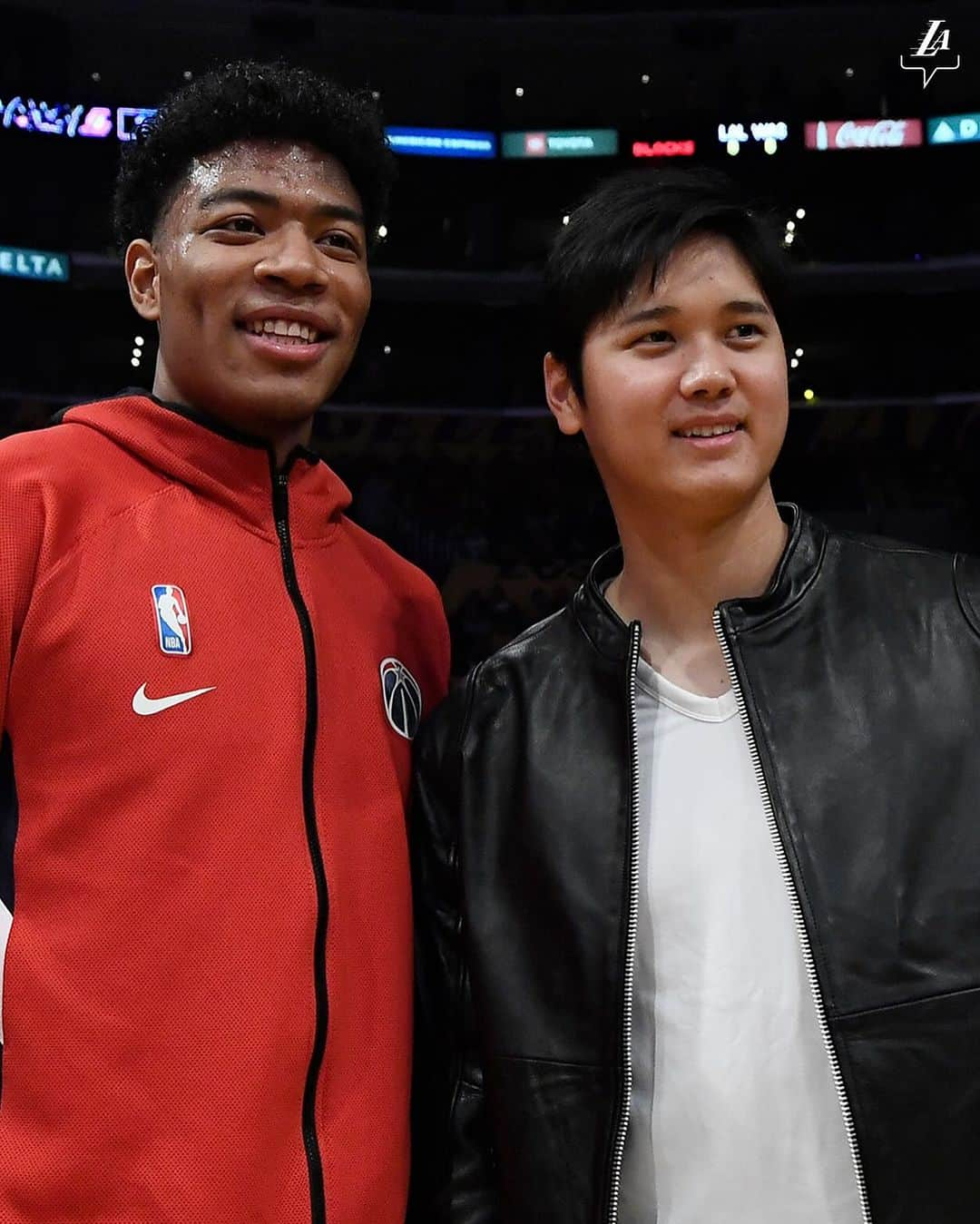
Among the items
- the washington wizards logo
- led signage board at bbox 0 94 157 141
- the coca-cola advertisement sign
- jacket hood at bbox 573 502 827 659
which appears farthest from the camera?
the coca-cola advertisement sign

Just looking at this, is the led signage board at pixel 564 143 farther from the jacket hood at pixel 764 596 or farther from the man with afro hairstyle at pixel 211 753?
the jacket hood at pixel 764 596

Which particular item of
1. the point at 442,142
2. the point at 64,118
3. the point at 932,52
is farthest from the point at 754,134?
the point at 64,118

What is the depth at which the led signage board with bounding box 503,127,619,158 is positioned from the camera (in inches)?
562

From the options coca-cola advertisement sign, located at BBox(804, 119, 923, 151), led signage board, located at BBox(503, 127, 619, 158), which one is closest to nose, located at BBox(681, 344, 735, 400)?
led signage board, located at BBox(503, 127, 619, 158)

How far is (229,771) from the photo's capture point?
168 centimetres

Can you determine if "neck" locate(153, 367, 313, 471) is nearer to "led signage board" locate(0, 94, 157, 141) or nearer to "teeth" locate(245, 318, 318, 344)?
"teeth" locate(245, 318, 318, 344)

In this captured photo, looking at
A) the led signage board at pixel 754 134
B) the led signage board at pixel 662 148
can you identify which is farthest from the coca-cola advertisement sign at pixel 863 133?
the led signage board at pixel 662 148

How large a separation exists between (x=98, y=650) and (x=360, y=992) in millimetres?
552

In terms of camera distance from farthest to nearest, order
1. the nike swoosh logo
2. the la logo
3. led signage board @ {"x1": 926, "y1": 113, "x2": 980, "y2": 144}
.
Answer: led signage board @ {"x1": 926, "y1": 113, "x2": 980, "y2": 144}, the la logo, the nike swoosh logo

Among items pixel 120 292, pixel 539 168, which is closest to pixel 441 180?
pixel 539 168

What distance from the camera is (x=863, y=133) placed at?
553 inches

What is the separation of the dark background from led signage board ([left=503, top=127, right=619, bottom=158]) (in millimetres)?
177

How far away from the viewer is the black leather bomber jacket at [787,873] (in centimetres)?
156

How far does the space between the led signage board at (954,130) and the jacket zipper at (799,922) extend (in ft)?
44.9
